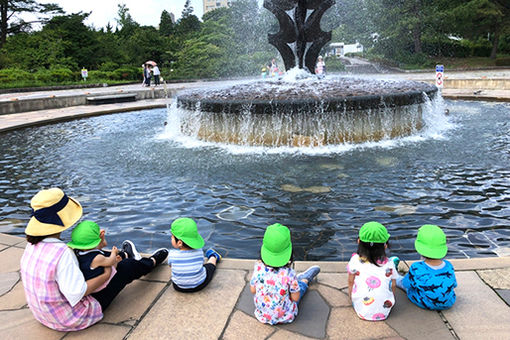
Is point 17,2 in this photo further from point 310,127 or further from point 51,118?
point 310,127

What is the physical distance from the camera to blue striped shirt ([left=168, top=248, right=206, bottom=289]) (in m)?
3.58

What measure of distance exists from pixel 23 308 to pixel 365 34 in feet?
165

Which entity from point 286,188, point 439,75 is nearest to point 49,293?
point 286,188

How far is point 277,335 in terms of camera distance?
10.1 ft

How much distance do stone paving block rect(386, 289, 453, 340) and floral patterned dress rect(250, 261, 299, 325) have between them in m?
0.81

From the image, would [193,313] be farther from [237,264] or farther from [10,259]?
[10,259]

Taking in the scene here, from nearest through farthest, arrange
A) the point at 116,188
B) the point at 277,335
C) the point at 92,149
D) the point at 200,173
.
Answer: the point at 277,335
the point at 116,188
the point at 200,173
the point at 92,149

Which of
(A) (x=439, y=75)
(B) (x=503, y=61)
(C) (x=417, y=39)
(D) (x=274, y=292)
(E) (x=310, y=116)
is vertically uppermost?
(C) (x=417, y=39)

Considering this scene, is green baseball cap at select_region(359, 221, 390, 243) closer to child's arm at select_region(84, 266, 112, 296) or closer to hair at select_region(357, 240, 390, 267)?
hair at select_region(357, 240, 390, 267)

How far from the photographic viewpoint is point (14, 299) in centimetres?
375

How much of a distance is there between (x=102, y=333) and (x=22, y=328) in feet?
2.29

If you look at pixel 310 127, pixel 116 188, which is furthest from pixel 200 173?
pixel 310 127

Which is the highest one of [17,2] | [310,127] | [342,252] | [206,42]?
[17,2]

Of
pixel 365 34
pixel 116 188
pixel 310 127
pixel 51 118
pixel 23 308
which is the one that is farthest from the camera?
pixel 365 34
